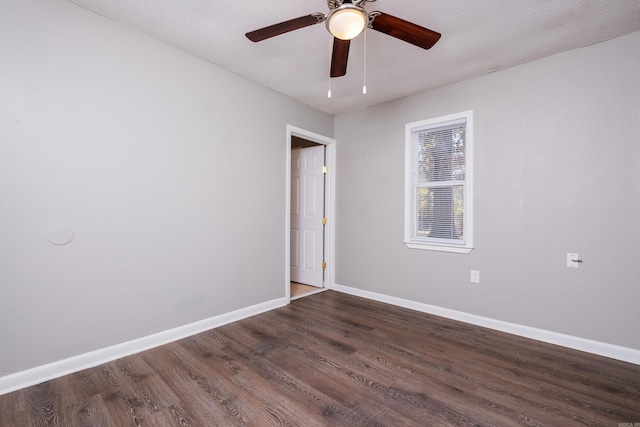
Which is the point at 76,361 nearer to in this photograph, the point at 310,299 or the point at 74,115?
the point at 74,115

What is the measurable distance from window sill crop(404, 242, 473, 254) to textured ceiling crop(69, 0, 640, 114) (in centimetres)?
179

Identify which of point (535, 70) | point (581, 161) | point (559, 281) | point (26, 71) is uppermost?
point (535, 70)

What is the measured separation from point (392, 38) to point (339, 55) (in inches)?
25.3

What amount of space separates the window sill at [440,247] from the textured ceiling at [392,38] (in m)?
1.79

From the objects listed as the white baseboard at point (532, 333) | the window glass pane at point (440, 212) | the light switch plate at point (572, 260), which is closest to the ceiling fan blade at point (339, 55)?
the window glass pane at point (440, 212)

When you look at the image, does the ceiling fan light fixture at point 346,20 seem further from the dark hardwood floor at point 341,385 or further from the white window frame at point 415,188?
the dark hardwood floor at point 341,385

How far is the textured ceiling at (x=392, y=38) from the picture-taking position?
1.95 m

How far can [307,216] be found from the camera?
4312 mm

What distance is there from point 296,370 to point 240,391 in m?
0.42

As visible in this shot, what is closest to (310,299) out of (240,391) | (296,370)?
(296,370)

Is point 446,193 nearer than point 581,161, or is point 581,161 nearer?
point 581,161

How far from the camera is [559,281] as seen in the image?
2.50 metres

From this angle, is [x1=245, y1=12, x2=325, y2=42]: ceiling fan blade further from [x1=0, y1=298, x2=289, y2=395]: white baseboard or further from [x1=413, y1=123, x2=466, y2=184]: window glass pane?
[x1=0, y1=298, x2=289, y2=395]: white baseboard

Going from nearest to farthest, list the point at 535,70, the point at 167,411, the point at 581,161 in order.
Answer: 1. the point at 167,411
2. the point at 581,161
3. the point at 535,70
